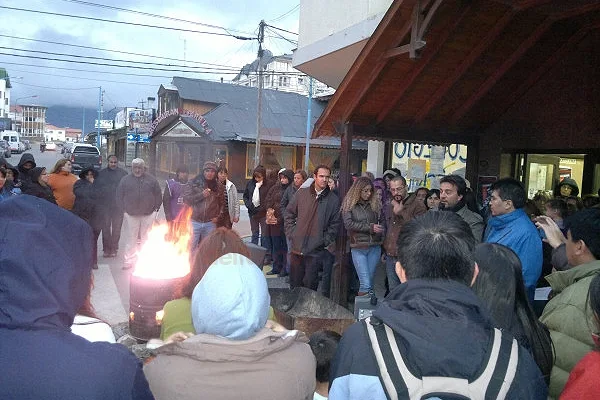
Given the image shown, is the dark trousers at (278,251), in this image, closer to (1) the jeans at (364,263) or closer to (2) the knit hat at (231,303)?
(1) the jeans at (364,263)

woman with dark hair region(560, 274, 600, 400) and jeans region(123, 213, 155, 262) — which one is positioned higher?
woman with dark hair region(560, 274, 600, 400)

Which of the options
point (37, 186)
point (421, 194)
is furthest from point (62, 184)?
point (421, 194)

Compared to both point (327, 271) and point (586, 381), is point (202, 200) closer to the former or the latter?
point (327, 271)

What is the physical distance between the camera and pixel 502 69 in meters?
6.75

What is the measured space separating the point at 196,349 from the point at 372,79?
4.80 metres

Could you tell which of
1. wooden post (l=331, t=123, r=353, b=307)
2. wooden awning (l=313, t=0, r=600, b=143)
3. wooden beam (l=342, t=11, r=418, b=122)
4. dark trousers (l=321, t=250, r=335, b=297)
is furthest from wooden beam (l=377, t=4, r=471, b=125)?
dark trousers (l=321, t=250, r=335, b=297)

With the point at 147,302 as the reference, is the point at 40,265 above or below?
above

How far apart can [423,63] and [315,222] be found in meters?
2.50

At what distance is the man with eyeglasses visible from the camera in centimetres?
654

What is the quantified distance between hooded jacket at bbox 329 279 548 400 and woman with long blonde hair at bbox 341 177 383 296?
186 inches

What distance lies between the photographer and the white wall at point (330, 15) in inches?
303

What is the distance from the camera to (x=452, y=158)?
40.1 ft

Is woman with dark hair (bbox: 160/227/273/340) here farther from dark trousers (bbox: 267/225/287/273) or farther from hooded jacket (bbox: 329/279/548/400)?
dark trousers (bbox: 267/225/287/273)

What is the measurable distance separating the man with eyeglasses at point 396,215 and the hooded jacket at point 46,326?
17.4 ft
